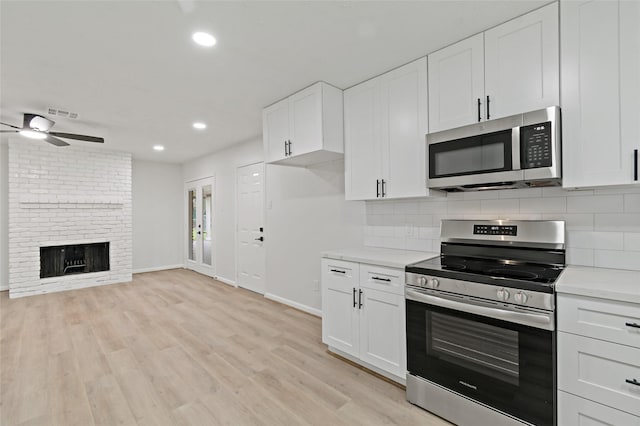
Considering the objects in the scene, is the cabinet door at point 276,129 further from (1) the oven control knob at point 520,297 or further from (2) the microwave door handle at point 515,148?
(1) the oven control knob at point 520,297

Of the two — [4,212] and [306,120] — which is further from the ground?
[306,120]

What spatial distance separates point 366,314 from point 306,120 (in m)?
1.91

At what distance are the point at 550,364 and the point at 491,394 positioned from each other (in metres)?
0.39

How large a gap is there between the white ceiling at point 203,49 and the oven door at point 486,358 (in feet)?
6.30

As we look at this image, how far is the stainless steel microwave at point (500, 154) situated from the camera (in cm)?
183

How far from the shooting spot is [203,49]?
2336 mm

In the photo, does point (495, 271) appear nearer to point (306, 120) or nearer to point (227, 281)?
point (306, 120)

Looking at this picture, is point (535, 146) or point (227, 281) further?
point (227, 281)

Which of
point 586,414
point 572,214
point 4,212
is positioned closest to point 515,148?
point 572,214

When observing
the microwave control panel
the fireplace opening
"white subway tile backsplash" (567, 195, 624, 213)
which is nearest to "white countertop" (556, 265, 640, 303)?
"white subway tile backsplash" (567, 195, 624, 213)

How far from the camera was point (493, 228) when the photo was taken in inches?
89.9

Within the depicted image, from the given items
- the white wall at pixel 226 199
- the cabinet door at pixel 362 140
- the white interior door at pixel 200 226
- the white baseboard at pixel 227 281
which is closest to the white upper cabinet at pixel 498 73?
the cabinet door at pixel 362 140

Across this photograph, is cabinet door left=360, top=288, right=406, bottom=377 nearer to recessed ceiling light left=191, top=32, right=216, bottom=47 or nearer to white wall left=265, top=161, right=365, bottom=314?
white wall left=265, top=161, right=365, bottom=314

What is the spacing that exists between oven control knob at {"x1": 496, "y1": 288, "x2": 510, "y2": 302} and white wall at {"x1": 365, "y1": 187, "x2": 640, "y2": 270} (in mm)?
732
